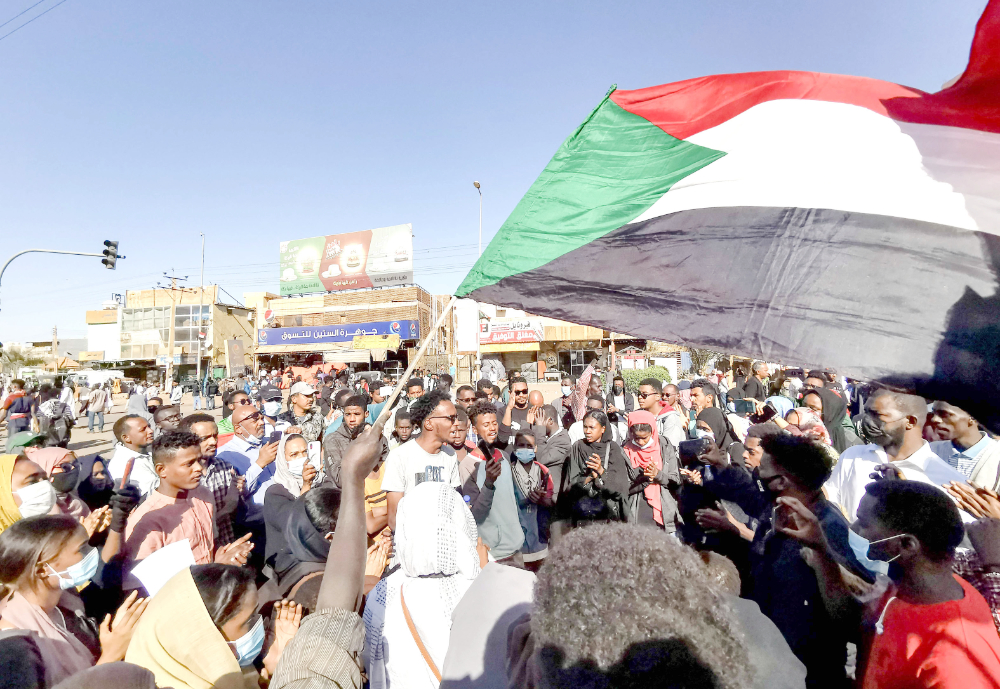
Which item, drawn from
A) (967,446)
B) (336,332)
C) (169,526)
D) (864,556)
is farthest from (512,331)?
(864,556)

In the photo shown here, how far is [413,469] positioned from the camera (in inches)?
133

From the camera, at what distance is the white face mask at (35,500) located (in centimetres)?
307

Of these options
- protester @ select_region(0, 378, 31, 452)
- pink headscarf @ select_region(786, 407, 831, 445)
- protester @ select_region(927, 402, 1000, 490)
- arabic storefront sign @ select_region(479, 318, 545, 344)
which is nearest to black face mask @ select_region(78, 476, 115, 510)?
pink headscarf @ select_region(786, 407, 831, 445)

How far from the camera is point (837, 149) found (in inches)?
79.6

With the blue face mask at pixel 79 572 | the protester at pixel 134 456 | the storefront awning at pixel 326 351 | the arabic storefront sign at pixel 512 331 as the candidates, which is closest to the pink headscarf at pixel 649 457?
the blue face mask at pixel 79 572

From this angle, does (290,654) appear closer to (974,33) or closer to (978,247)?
(978,247)

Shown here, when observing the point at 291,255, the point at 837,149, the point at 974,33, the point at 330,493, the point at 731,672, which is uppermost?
the point at 291,255

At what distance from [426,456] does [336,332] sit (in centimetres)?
3155

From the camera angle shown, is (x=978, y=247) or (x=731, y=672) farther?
(x=978, y=247)

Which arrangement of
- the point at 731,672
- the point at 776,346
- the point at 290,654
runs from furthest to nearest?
the point at 776,346
the point at 290,654
the point at 731,672

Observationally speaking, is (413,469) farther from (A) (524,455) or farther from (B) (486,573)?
(B) (486,573)

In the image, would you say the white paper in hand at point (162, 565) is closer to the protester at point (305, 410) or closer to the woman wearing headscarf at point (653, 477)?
the woman wearing headscarf at point (653, 477)

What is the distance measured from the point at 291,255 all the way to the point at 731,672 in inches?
1714

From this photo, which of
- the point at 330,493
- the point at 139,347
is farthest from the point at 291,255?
the point at 330,493
